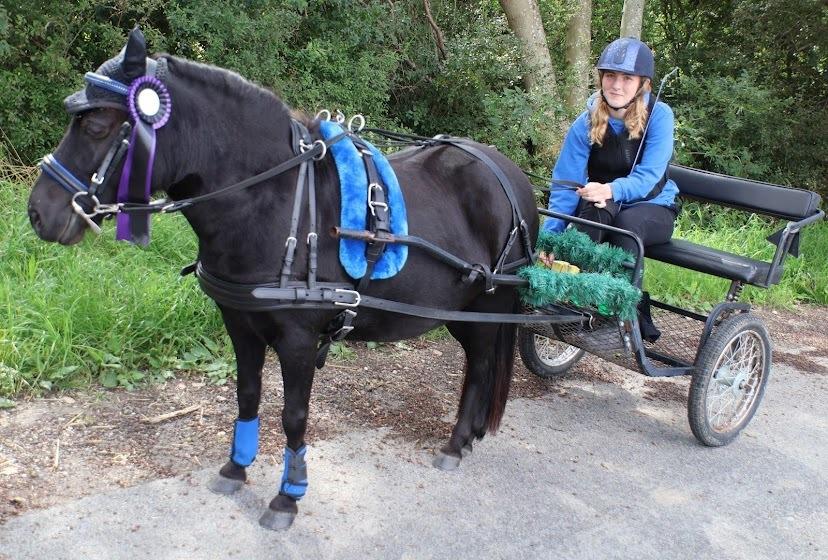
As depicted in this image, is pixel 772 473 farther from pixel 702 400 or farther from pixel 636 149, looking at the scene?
pixel 636 149

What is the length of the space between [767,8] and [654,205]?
8772 mm

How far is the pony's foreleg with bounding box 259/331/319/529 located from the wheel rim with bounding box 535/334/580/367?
7.20ft

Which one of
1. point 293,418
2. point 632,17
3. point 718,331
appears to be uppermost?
point 632,17

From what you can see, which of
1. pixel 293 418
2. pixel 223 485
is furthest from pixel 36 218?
pixel 223 485

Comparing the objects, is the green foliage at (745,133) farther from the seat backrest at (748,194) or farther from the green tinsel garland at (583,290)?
the green tinsel garland at (583,290)

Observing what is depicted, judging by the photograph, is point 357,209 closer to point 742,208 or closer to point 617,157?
point 617,157

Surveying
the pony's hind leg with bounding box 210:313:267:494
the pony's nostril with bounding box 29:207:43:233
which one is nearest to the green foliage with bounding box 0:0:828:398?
the pony's hind leg with bounding box 210:313:267:494

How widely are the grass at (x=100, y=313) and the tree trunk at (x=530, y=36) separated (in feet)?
17.1

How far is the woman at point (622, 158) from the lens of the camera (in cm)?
379

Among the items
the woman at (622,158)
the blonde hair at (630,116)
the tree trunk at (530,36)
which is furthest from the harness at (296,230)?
the tree trunk at (530,36)

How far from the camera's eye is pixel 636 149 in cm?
398

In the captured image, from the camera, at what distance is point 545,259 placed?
385 cm

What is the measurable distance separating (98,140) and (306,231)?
2.45ft

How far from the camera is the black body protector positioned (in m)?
3.97
